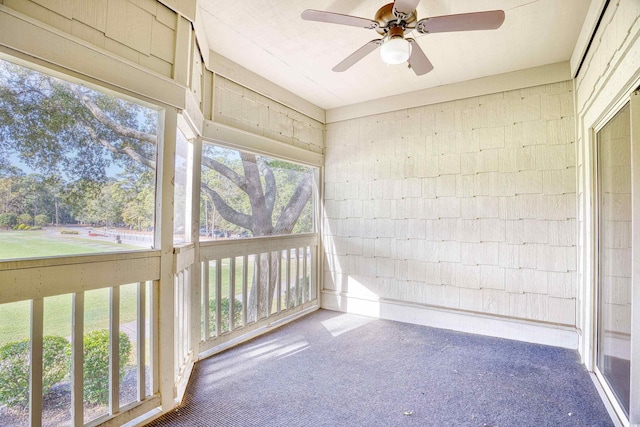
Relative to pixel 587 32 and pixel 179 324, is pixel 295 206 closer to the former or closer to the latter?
pixel 179 324

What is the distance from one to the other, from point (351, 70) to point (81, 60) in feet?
8.26

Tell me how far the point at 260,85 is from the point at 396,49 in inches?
79.3

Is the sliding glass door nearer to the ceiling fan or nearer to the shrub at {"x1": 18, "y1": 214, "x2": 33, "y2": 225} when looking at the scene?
the ceiling fan

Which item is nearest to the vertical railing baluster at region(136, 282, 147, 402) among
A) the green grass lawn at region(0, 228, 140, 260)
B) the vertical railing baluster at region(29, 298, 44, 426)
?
the green grass lawn at region(0, 228, 140, 260)

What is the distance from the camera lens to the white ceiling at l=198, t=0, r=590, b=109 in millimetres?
2396

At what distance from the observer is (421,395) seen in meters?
2.37

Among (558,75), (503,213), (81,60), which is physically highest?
(558,75)

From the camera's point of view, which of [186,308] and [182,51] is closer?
[182,51]

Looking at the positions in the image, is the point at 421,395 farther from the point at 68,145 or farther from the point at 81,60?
the point at 81,60

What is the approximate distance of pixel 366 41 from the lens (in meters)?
2.88

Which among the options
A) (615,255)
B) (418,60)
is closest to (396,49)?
(418,60)

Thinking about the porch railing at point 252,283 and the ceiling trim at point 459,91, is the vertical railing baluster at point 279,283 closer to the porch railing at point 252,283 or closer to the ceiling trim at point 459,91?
the porch railing at point 252,283

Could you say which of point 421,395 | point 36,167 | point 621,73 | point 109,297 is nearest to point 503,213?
point 621,73

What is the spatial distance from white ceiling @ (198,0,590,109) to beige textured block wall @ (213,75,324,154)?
0.88ft
